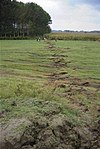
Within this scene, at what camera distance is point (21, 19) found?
92.6 m

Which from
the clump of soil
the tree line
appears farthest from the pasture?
the tree line

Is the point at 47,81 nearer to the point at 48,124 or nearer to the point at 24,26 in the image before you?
the point at 48,124

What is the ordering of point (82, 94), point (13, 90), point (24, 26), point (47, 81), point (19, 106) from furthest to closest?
1. point (24, 26)
2. point (47, 81)
3. point (82, 94)
4. point (13, 90)
5. point (19, 106)

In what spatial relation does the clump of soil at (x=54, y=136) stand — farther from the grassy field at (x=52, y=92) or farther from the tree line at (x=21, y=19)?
the tree line at (x=21, y=19)

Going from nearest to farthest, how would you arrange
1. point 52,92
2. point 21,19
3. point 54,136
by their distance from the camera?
point 54,136
point 52,92
point 21,19

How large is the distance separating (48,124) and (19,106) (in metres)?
1.46

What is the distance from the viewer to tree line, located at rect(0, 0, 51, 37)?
81375 mm

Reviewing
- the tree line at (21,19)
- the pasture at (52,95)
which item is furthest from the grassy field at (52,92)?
the tree line at (21,19)

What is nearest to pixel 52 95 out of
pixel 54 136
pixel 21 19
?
pixel 54 136

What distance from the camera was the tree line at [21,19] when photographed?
3204 inches

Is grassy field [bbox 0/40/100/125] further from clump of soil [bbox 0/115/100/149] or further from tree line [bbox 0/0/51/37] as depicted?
tree line [bbox 0/0/51/37]

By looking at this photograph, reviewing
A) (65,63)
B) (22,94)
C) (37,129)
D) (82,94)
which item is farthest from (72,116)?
(65,63)

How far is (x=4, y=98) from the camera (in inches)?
528

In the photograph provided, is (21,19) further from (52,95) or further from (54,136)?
(54,136)
